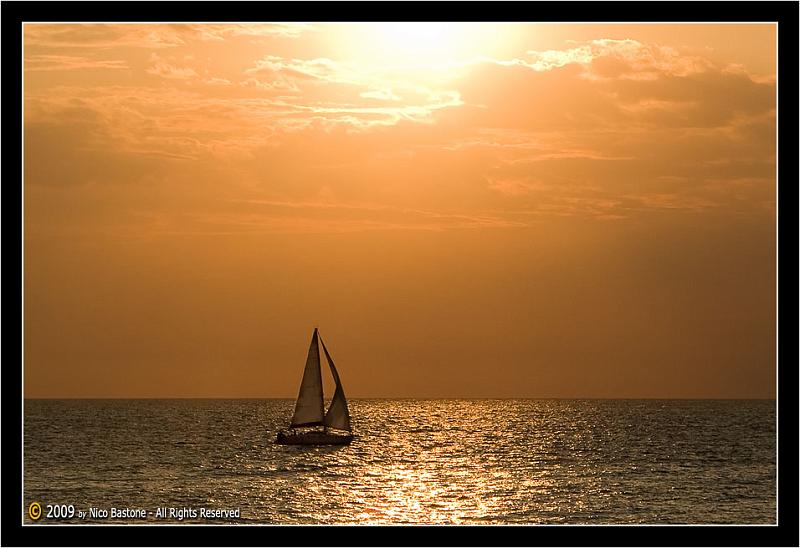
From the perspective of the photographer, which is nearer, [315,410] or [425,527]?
[425,527]

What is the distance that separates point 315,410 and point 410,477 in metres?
17.7

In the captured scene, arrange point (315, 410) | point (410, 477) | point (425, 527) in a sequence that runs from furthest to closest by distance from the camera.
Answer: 1. point (315, 410)
2. point (410, 477)
3. point (425, 527)

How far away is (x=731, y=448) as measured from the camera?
108 m

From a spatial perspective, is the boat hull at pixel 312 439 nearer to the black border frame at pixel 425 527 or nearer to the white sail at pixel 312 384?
the white sail at pixel 312 384

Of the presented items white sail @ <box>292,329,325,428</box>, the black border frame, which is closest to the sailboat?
white sail @ <box>292,329,325,428</box>

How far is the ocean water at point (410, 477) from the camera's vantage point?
54219 millimetres

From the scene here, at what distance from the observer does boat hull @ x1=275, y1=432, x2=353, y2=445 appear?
92375 mm

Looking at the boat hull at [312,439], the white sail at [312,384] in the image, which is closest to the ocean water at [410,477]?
the boat hull at [312,439]

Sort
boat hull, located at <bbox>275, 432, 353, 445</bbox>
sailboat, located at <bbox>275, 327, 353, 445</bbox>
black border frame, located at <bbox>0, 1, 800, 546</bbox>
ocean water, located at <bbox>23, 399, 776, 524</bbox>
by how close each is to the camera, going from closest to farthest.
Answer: black border frame, located at <bbox>0, 1, 800, 546</bbox>, ocean water, located at <bbox>23, 399, 776, 524</bbox>, sailboat, located at <bbox>275, 327, 353, 445</bbox>, boat hull, located at <bbox>275, 432, 353, 445</bbox>

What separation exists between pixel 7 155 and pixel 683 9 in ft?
56.7

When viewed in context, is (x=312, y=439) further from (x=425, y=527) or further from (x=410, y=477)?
(x=425, y=527)

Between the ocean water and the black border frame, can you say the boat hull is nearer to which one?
the ocean water

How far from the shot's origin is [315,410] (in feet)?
287

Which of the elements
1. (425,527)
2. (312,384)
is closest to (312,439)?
(312,384)
